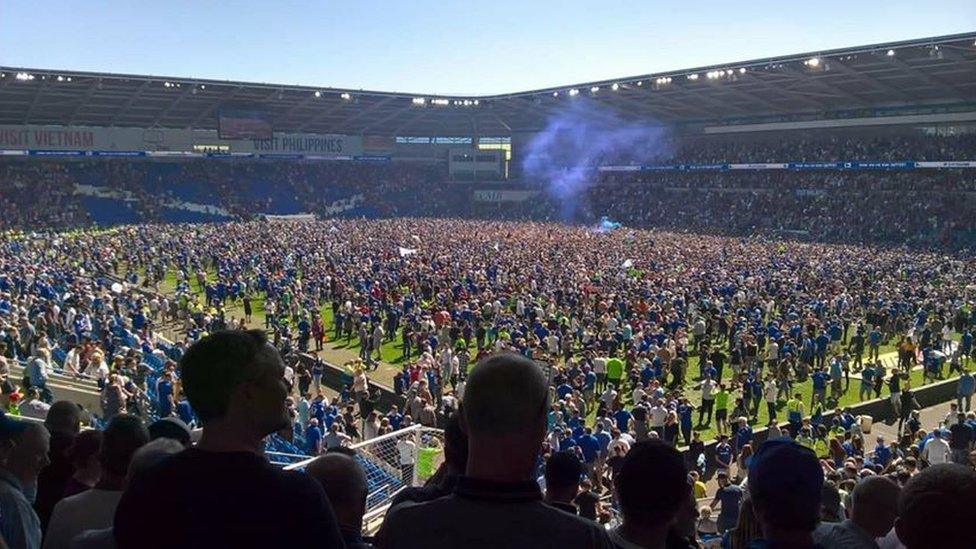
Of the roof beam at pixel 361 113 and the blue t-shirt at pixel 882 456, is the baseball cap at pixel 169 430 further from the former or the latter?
the roof beam at pixel 361 113

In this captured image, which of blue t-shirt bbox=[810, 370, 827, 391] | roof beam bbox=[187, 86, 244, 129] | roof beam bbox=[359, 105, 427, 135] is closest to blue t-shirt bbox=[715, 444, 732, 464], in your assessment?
blue t-shirt bbox=[810, 370, 827, 391]

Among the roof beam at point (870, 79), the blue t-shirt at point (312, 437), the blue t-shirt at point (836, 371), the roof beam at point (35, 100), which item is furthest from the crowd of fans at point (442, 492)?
the roof beam at point (35, 100)

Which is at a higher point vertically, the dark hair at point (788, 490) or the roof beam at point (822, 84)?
the roof beam at point (822, 84)

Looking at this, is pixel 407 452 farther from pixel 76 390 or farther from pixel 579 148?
pixel 579 148

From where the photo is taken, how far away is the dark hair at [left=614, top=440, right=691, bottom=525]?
95.9 inches

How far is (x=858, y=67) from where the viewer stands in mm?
41969

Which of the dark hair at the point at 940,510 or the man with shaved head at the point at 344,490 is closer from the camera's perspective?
the dark hair at the point at 940,510

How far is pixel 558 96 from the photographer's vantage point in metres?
58.0

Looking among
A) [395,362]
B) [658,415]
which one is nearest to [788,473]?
[658,415]

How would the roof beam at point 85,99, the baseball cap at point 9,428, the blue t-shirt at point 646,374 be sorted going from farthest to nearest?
the roof beam at point 85,99, the blue t-shirt at point 646,374, the baseball cap at point 9,428

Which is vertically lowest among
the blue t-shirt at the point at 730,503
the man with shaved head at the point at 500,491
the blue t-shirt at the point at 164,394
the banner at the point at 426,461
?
the blue t-shirt at the point at 730,503

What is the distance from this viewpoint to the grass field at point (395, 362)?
16.1 m

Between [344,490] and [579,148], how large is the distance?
68.5 metres

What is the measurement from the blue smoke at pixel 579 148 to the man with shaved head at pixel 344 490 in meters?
58.9
